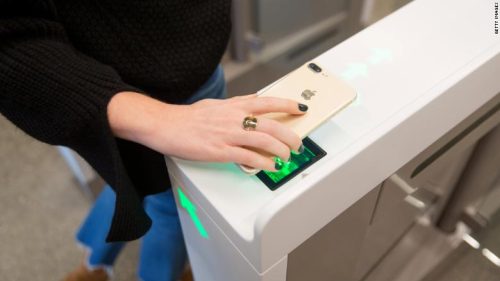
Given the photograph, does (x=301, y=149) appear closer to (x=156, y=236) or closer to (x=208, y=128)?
(x=208, y=128)

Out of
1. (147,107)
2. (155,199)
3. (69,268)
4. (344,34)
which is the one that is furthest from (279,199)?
(344,34)

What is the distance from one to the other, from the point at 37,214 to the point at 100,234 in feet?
1.30

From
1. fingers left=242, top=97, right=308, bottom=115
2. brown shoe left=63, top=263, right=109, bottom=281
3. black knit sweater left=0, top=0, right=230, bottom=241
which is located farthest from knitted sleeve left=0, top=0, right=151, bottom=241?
brown shoe left=63, top=263, right=109, bottom=281

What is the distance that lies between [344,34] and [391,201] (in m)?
1.02

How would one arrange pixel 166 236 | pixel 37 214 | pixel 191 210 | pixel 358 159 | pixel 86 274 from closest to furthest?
pixel 358 159 → pixel 191 210 → pixel 166 236 → pixel 86 274 → pixel 37 214

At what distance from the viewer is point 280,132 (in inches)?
16.5

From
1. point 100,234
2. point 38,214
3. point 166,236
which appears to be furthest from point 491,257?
point 38,214

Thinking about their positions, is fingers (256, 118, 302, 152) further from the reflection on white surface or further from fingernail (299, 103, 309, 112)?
the reflection on white surface

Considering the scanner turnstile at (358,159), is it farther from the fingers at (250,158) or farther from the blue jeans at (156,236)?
the blue jeans at (156,236)

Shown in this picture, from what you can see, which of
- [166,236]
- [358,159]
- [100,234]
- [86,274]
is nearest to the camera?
[358,159]

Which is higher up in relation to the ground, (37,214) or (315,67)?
(315,67)

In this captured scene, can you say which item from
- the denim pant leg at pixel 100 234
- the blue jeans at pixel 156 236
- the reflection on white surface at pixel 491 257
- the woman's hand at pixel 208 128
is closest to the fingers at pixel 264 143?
the woman's hand at pixel 208 128

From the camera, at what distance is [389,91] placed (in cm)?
50

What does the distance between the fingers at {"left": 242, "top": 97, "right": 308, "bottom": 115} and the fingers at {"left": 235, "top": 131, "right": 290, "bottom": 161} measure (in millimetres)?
27
